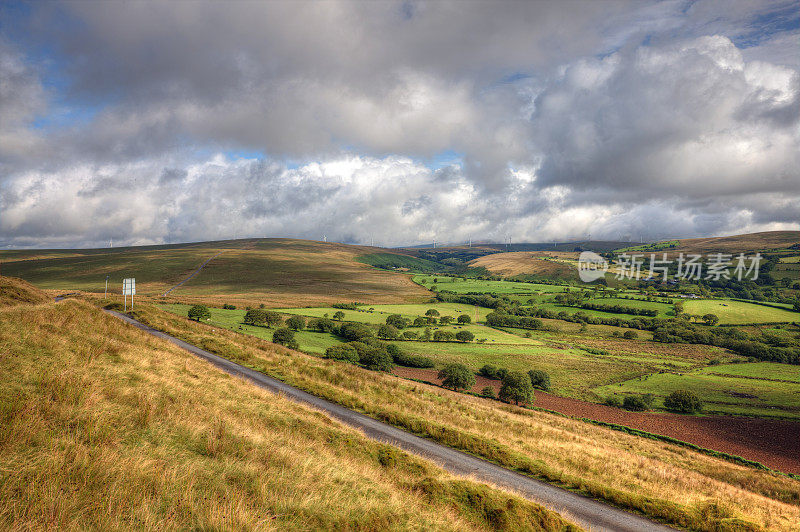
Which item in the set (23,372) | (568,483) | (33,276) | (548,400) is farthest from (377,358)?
(33,276)

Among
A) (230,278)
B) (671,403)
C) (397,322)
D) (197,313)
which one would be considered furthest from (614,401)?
(230,278)

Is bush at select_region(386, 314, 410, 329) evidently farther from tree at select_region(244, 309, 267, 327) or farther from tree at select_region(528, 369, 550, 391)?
tree at select_region(528, 369, 550, 391)

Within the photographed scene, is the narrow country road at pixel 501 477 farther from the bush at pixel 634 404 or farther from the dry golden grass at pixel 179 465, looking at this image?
the bush at pixel 634 404

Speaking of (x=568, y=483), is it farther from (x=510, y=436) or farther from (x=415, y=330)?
(x=415, y=330)

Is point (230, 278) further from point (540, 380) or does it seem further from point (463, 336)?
point (540, 380)

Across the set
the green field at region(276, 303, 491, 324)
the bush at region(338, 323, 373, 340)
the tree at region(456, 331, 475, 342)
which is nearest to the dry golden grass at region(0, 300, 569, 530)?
the bush at region(338, 323, 373, 340)

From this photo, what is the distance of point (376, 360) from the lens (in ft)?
196

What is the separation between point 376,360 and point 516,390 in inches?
912

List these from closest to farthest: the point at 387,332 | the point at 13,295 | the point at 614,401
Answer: the point at 13,295
the point at 614,401
the point at 387,332

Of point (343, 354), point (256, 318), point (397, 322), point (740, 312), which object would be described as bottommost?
point (397, 322)

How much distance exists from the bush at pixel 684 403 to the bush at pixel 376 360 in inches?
1897

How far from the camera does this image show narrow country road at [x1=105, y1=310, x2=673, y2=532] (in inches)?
444

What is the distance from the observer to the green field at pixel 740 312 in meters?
126

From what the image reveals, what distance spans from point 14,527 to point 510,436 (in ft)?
72.6
